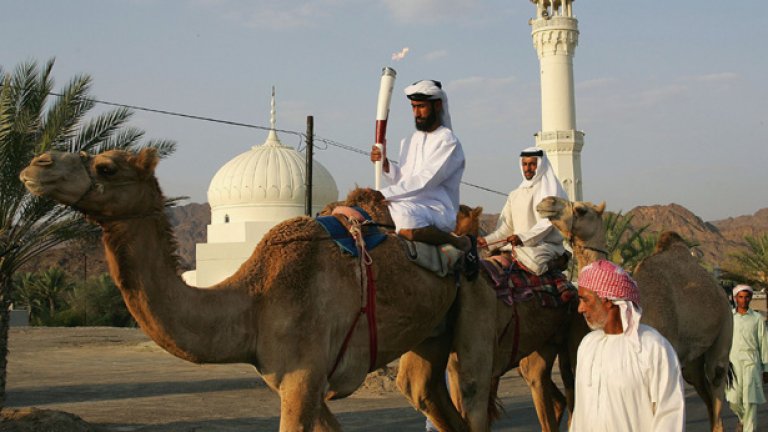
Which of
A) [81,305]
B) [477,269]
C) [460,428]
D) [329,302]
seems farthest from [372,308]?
[81,305]

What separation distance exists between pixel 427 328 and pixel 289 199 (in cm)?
3576

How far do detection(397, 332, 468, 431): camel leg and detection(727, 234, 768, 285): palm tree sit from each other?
3525 centimetres

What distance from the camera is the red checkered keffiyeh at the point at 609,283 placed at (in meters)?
4.36

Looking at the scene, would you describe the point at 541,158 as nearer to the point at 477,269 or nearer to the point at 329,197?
the point at 477,269

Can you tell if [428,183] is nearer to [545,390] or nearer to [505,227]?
[505,227]

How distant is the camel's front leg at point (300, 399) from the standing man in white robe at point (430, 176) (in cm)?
136

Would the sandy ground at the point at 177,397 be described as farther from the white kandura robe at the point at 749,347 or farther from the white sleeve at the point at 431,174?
the white sleeve at the point at 431,174

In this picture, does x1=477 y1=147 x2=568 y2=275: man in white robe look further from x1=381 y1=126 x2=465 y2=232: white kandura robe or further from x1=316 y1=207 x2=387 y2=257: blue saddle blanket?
x1=316 y1=207 x2=387 y2=257: blue saddle blanket

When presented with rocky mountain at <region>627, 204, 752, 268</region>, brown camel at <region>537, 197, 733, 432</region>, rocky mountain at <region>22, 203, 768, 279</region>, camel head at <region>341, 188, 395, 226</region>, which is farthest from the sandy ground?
rocky mountain at <region>627, 204, 752, 268</region>

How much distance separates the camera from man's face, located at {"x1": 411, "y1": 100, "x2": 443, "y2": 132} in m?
6.50

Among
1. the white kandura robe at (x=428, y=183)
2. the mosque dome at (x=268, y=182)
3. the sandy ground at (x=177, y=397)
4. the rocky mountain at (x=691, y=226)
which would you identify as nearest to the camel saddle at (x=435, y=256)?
the white kandura robe at (x=428, y=183)

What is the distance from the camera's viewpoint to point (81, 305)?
52.8 meters

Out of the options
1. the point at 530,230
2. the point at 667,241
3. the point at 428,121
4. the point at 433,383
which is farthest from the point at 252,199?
the point at 428,121

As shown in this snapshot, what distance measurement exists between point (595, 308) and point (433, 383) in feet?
8.60
